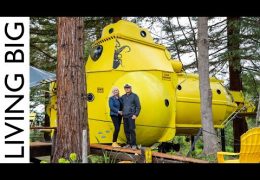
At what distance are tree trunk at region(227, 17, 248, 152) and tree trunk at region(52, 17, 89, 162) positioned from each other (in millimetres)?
5447

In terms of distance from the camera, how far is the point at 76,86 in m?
6.85

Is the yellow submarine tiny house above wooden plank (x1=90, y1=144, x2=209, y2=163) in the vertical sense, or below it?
above

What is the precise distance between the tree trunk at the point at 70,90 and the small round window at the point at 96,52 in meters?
3.04

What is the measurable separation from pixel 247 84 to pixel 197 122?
15.0 feet

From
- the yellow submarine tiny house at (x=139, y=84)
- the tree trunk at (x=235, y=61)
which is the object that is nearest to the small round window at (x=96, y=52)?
the yellow submarine tiny house at (x=139, y=84)

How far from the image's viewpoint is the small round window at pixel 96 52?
1003cm

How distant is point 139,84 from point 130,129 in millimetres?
1249

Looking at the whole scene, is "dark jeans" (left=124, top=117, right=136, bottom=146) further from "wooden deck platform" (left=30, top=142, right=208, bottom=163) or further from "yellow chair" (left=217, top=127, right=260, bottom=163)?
"yellow chair" (left=217, top=127, right=260, bottom=163)

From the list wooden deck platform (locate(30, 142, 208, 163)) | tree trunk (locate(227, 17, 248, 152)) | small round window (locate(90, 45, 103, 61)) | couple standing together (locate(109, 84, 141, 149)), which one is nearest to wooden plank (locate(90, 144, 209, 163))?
wooden deck platform (locate(30, 142, 208, 163))

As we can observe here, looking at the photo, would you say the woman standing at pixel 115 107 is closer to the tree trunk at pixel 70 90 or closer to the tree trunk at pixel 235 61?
the tree trunk at pixel 70 90

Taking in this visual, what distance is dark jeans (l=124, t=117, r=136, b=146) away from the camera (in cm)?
840
